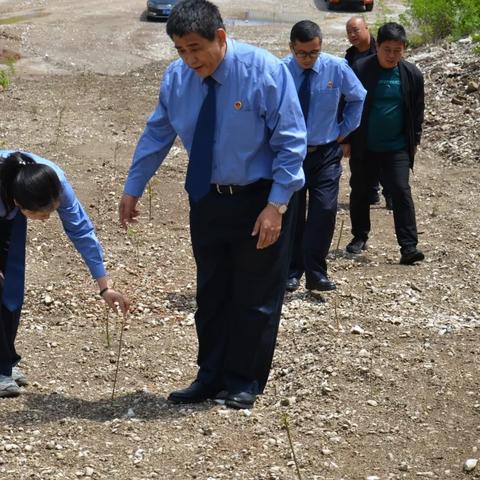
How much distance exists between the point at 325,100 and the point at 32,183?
2927 millimetres

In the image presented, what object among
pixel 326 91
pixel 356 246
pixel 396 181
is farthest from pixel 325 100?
pixel 356 246

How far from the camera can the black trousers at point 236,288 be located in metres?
5.20

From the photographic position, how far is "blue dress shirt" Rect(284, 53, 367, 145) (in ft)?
24.1

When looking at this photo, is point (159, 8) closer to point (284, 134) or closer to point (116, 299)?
point (116, 299)

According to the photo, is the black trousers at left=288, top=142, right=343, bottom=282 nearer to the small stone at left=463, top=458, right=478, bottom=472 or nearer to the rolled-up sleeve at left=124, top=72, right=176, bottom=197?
the rolled-up sleeve at left=124, top=72, right=176, bottom=197

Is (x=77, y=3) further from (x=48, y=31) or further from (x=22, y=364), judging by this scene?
(x=22, y=364)

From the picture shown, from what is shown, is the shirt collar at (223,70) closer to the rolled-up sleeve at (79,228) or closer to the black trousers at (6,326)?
the rolled-up sleeve at (79,228)

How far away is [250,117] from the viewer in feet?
16.4

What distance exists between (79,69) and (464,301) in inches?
511

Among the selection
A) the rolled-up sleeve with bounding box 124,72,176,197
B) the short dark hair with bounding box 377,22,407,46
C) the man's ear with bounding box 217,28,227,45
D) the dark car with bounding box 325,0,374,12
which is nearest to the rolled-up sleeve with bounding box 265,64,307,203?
the man's ear with bounding box 217,28,227,45

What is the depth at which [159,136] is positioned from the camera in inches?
210

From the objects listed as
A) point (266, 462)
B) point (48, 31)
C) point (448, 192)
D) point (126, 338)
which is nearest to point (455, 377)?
point (266, 462)

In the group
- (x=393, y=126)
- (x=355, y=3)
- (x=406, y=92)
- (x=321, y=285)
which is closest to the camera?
(x=321, y=285)

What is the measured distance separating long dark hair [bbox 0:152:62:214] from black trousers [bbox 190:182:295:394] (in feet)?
2.27
